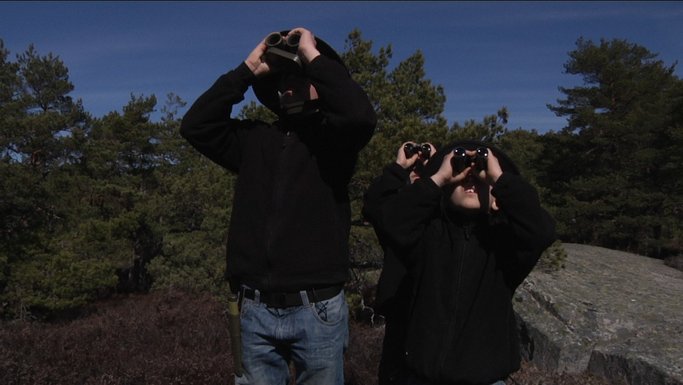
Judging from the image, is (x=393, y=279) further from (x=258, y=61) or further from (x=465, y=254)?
(x=258, y=61)

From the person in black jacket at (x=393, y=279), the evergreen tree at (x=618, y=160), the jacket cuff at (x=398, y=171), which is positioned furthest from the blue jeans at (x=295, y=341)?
the evergreen tree at (x=618, y=160)

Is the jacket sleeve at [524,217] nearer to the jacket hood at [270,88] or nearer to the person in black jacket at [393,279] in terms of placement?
the person in black jacket at [393,279]

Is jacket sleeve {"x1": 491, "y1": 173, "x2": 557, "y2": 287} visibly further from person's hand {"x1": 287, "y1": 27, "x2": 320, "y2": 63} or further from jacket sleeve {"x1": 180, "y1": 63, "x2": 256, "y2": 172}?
jacket sleeve {"x1": 180, "y1": 63, "x2": 256, "y2": 172}

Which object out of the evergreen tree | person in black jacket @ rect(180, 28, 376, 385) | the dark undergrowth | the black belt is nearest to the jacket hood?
person in black jacket @ rect(180, 28, 376, 385)

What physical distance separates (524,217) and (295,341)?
3.03ft

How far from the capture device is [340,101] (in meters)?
1.92

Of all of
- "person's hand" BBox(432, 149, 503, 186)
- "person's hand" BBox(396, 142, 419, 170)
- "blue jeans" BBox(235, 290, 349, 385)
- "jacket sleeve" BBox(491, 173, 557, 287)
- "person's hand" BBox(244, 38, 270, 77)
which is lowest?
"blue jeans" BBox(235, 290, 349, 385)

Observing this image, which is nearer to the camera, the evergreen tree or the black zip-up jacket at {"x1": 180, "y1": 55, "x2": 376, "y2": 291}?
the black zip-up jacket at {"x1": 180, "y1": 55, "x2": 376, "y2": 291}

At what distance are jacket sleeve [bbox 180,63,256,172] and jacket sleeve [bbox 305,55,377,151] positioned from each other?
32 cm

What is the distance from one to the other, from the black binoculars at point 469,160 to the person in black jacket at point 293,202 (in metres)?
0.32

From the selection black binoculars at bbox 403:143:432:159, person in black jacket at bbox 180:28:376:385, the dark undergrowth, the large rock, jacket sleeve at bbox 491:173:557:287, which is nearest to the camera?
jacket sleeve at bbox 491:173:557:287

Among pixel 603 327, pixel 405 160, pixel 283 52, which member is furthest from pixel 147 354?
pixel 283 52

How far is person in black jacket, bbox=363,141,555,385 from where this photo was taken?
6.27 ft

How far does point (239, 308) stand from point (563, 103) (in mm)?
20279
